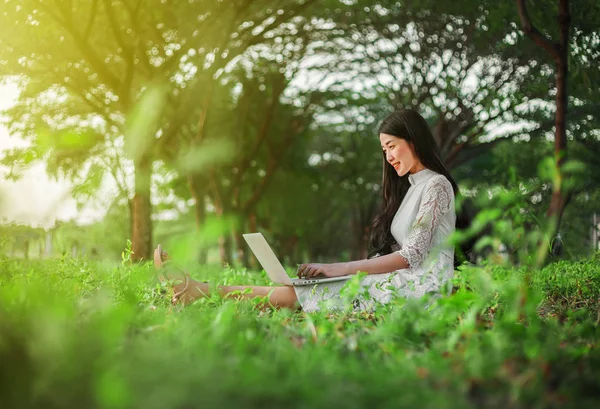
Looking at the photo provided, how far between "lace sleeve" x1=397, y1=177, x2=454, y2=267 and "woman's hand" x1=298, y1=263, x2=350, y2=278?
406 millimetres

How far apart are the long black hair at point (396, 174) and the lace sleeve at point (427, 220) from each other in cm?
16

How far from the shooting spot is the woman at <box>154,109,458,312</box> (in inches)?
173

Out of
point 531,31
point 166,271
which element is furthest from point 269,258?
point 531,31

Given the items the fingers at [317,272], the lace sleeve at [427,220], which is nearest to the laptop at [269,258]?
the fingers at [317,272]

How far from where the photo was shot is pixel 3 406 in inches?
69.8

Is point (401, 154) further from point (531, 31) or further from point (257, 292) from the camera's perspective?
point (531, 31)

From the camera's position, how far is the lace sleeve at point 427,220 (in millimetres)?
4418

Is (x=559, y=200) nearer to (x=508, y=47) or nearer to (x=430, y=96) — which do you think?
(x=508, y=47)

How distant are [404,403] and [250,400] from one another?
15.4 inches

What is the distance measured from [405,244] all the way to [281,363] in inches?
99.7

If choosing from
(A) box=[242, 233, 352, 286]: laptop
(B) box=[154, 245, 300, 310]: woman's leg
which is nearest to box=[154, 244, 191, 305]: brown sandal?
(B) box=[154, 245, 300, 310]: woman's leg

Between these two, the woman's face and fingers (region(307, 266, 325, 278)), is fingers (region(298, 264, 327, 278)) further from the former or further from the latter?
the woman's face

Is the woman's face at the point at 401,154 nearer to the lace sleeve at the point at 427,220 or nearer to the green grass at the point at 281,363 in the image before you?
the lace sleeve at the point at 427,220

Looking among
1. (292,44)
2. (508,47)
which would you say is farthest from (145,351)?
(292,44)
